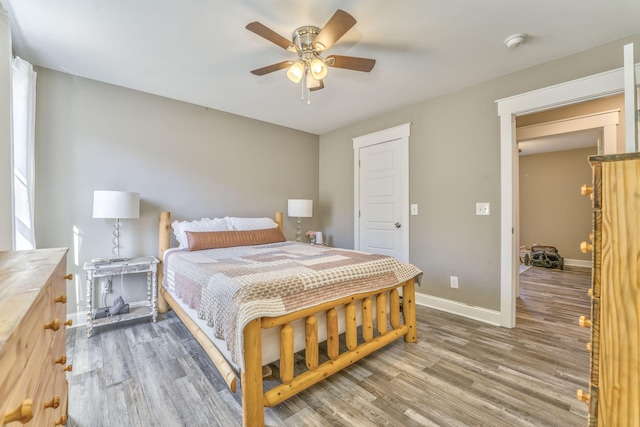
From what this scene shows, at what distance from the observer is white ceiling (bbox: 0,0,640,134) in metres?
1.75

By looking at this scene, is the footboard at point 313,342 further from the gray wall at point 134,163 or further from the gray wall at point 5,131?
the gray wall at point 134,163

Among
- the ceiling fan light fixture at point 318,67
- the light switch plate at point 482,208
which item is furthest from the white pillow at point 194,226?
the light switch plate at point 482,208

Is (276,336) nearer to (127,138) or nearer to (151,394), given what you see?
(151,394)

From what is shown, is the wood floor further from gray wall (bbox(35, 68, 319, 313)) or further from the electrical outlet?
gray wall (bbox(35, 68, 319, 313))

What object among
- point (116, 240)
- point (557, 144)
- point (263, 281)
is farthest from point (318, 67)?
point (557, 144)

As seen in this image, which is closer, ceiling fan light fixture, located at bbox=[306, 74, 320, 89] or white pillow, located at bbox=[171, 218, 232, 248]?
ceiling fan light fixture, located at bbox=[306, 74, 320, 89]

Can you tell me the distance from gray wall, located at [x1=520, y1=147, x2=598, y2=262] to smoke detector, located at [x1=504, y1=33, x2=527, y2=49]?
4.73 meters

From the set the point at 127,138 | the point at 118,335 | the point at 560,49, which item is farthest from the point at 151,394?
the point at 560,49

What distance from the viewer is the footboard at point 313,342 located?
1.36 m

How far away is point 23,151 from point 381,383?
129 inches

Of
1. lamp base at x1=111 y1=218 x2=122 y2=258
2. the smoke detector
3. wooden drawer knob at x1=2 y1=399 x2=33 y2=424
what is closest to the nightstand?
lamp base at x1=111 y1=218 x2=122 y2=258

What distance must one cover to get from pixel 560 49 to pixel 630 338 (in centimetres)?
→ 254

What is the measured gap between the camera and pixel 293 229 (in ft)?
14.2

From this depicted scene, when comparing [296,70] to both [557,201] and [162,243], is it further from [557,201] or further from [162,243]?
[557,201]
